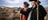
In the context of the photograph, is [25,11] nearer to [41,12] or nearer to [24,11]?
[24,11]

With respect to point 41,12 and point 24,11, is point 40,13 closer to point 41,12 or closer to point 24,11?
point 41,12

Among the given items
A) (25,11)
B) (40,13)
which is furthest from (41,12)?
(25,11)

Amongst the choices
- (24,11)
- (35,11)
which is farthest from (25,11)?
(35,11)

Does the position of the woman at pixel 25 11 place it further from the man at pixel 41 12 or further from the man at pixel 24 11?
the man at pixel 41 12

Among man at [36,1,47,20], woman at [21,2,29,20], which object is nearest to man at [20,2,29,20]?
woman at [21,2,29,20]

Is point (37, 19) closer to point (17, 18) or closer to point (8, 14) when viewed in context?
point (17, 18)

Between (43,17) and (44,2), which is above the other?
(44,2)

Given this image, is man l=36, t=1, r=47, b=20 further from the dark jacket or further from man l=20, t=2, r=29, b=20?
man l=20, t=2, r=29, b=20

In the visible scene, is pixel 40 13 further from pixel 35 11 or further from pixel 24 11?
pixel 24 11

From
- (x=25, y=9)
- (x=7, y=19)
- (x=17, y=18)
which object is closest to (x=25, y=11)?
(x=25, y=9)

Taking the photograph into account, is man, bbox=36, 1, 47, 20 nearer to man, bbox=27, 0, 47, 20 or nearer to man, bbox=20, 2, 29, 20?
man, bbox=27, 0, 47, 20

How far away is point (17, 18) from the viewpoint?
1760 mm

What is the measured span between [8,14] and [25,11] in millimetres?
216

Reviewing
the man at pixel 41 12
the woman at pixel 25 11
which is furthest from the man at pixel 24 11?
the man at pixel 41 12
